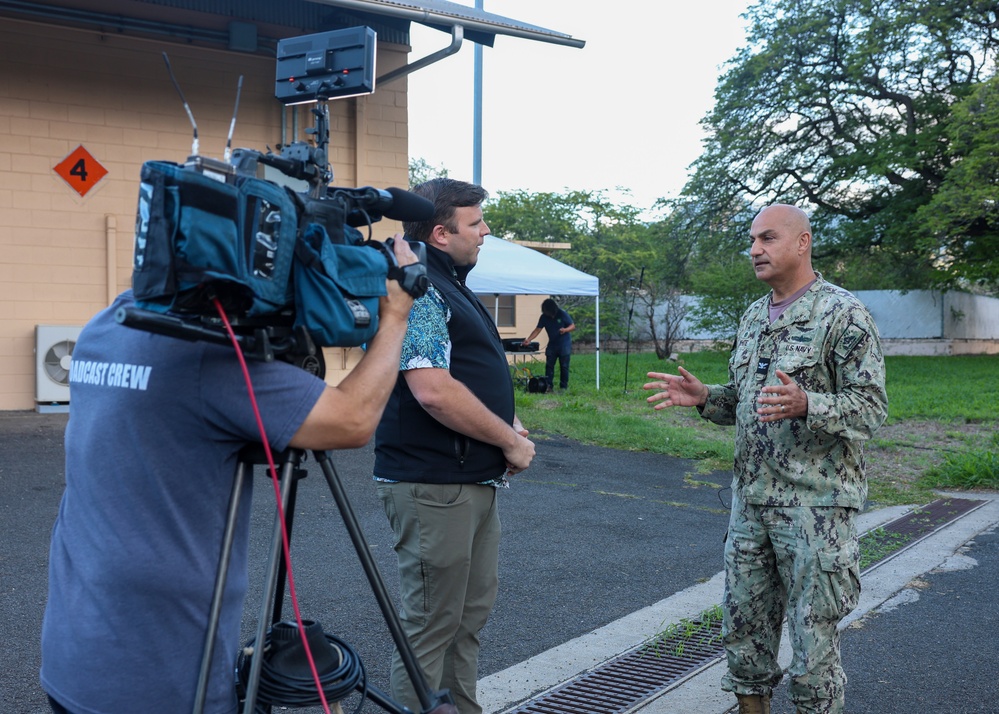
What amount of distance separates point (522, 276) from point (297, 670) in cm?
1471

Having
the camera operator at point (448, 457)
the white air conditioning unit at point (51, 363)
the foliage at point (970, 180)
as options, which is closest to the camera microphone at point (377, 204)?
the camera operator at point (448, 457)

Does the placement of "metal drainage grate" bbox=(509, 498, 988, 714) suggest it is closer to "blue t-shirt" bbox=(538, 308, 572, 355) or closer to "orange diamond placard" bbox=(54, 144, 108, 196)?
"orange diamond placard" bbox=(54, 144, 108, 196)

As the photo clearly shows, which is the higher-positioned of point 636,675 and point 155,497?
point 155,497

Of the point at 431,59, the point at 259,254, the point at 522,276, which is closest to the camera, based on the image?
the point at 259,254

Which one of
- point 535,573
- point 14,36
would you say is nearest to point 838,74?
point 14,36

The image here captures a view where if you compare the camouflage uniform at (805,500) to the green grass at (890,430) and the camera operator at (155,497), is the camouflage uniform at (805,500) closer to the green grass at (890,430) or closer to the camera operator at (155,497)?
the camera operator at (155,497)

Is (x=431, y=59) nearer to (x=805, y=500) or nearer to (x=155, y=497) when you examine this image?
(x=805, y=500)

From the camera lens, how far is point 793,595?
359 centimetres

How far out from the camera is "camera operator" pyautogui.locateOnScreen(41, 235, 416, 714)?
1.87 meters

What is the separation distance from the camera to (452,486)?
326 cm

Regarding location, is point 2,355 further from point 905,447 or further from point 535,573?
point 905,447

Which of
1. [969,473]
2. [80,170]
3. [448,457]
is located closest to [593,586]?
[448,457]

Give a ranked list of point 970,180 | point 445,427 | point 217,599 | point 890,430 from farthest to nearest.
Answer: point 970,180 < point 890,430 < point 445,427 < point 217,599

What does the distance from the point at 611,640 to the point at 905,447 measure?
803 cm
